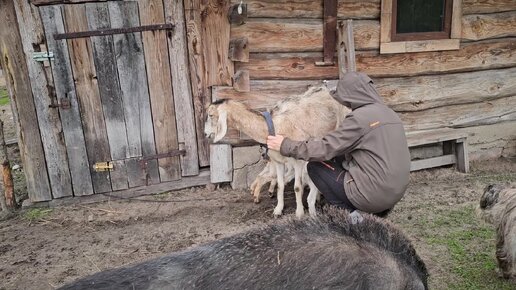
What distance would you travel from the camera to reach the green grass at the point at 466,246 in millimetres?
4121

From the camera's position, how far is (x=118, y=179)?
6109mm

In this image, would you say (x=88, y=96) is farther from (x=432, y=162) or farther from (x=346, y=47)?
(x=432, y=162)

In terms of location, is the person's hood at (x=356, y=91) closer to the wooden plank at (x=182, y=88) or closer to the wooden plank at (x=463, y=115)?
the wooden plank at (x=182, y=88)

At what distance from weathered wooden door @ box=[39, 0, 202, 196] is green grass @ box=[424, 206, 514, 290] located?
3213 millimetres

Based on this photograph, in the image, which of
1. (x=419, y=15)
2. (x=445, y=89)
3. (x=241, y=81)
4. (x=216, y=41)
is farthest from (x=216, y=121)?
(x=445, y=89)

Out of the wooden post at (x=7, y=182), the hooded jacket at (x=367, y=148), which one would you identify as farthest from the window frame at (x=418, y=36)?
the wooden post at (x=7, y=182)

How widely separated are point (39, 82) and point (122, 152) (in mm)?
1309

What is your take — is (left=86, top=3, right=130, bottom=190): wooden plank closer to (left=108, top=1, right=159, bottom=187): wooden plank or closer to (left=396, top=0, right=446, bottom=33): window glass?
(left=108, top=1, right=159, bottom=187): wooden plank

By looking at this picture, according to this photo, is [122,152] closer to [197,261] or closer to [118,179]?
[118,179]

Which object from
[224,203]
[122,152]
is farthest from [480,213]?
[122,152]

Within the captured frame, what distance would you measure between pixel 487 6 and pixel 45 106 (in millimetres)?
6141

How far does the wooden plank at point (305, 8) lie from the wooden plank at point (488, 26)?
1407 millimetres

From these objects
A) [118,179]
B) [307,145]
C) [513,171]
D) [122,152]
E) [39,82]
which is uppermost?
[39,82]

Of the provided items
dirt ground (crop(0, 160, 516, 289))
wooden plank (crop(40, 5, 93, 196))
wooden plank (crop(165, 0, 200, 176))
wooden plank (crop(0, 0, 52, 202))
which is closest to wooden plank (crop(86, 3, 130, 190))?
wooden plank (crop(40, 5, 93, 196))
